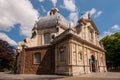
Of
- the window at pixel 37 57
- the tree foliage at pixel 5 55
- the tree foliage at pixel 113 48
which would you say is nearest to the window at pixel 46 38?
the window at pixel 37 57

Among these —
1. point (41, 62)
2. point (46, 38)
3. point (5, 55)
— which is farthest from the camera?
point (5, 55)

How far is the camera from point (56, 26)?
3003 cm

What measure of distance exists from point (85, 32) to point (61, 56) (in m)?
7.37

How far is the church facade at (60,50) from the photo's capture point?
21906mm

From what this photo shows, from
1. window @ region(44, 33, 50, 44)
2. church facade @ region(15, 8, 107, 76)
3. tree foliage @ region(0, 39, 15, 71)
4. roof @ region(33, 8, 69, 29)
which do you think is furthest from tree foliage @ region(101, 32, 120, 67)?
tree foliage @ region(0, 39, 15, 71)

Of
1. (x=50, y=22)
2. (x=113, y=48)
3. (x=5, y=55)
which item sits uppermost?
(x=50, y=22)

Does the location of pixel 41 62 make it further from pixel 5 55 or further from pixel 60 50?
pixel 5 55

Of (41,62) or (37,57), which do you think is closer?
(41,62)

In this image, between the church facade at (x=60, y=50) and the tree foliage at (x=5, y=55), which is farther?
the tree foliage at (x=5, y=55)

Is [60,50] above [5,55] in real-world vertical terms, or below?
above

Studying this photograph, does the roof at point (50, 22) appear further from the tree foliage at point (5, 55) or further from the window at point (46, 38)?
the tree foliage at point (5, 55)

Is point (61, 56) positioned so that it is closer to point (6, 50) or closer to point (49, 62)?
point (49, 62)

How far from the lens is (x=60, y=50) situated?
23406 millimetres

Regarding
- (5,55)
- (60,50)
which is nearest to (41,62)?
(60,50)
